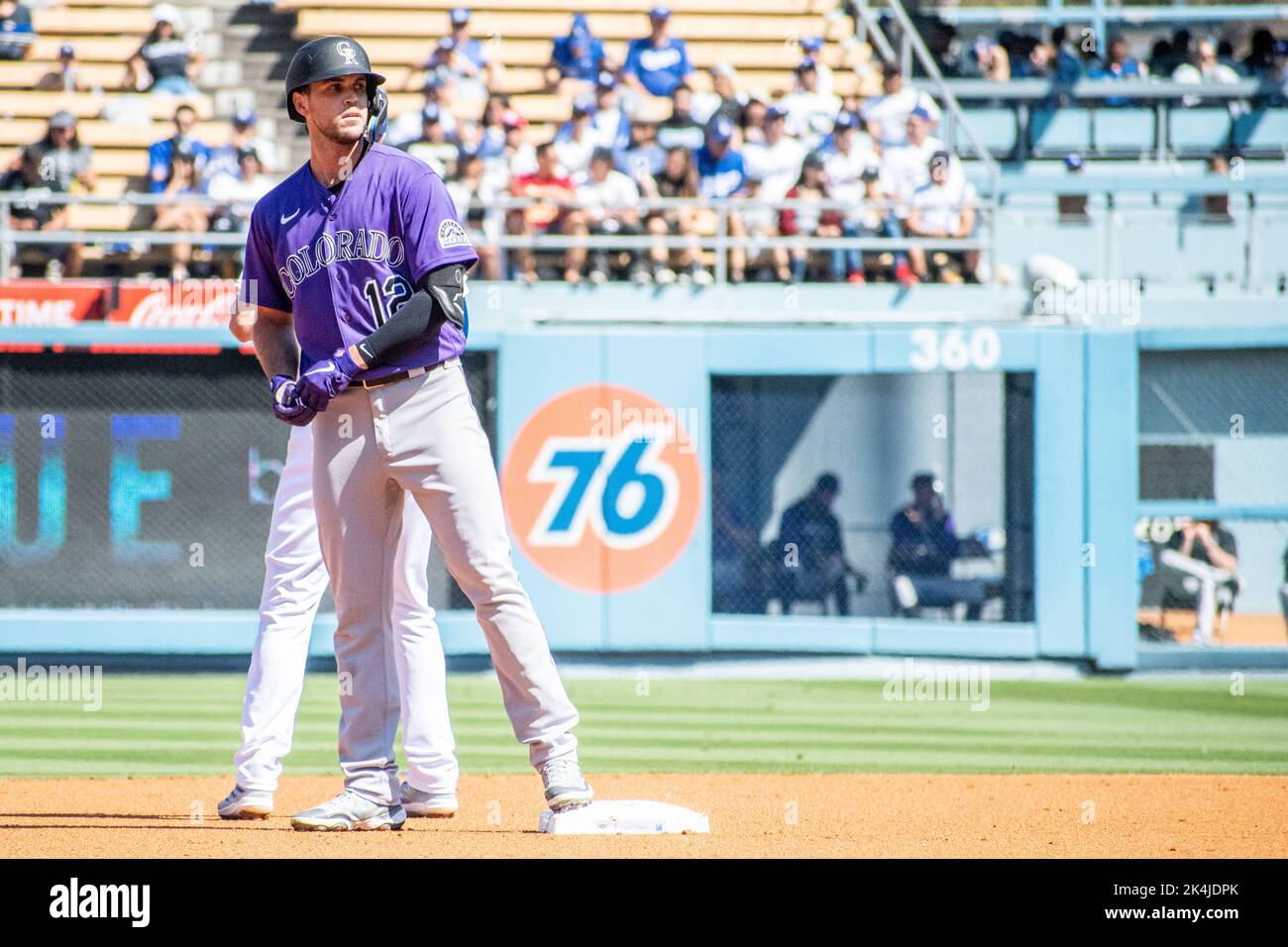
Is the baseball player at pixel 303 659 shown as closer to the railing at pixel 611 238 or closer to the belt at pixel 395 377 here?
the belt at pixel 395 377

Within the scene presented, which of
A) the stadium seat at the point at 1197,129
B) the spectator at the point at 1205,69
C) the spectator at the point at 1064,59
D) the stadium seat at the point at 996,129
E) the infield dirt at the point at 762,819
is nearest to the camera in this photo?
the infield dirt at the point at 762,819

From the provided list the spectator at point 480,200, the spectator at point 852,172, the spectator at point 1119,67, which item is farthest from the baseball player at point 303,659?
the spectator at point 1119,67

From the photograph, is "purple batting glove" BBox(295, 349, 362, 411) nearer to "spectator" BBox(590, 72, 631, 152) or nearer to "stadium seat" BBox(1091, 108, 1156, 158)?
"spectator" BBox(590, 72, 631, 152)

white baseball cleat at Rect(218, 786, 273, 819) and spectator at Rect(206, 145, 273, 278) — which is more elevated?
spectator at Rect(206, 145, 273, 278)

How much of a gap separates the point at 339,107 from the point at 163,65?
35.6 feet

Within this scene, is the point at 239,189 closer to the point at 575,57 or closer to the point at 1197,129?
the point at 575,57

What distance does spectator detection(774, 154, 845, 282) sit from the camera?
11.8 meters

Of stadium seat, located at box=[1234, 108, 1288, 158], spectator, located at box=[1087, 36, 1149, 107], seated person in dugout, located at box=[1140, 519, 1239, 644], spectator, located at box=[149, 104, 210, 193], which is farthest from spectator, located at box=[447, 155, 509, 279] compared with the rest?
stadium seat, located at box=[1234, 108, 1288, 158]

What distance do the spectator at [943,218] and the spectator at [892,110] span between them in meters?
0.50

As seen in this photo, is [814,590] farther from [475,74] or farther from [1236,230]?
[475,74]

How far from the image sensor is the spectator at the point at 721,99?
42.8ft

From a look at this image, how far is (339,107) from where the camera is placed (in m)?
4.40

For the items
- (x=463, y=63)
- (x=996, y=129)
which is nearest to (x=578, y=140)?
(x=463, y=63)

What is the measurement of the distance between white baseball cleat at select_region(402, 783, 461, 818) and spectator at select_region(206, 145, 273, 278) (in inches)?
299
